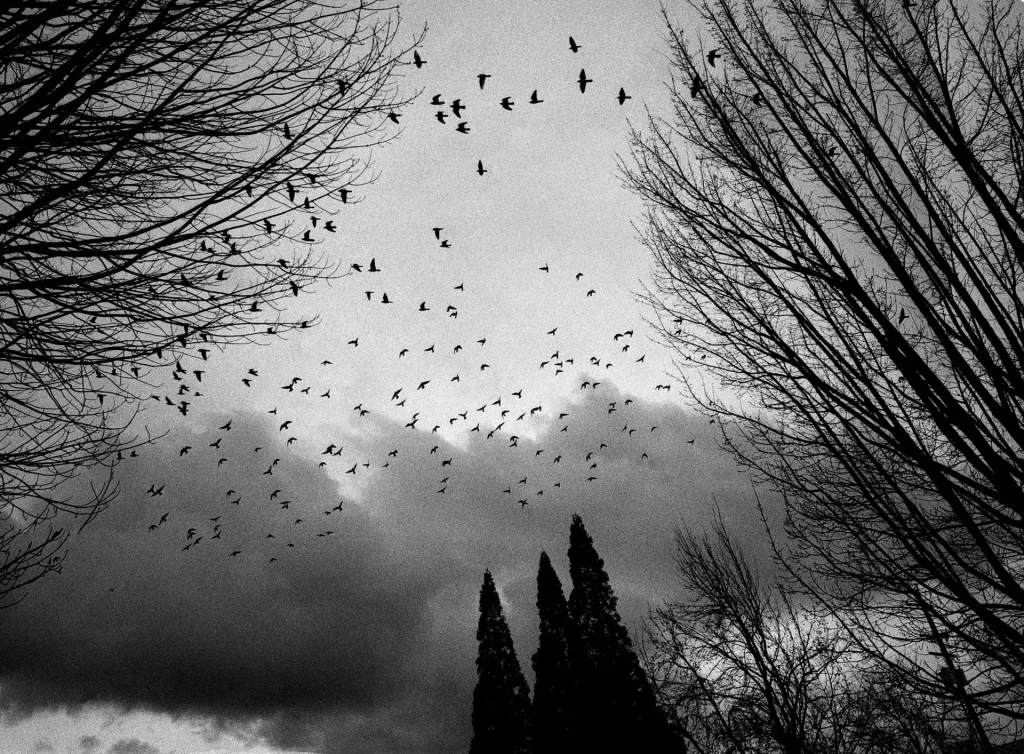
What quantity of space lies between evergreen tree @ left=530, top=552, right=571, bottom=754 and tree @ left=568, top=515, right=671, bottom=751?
1.70 feet

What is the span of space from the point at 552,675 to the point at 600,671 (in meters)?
4.28

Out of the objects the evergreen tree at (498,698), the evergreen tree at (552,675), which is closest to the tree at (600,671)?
the evergreen tree at (552,675)

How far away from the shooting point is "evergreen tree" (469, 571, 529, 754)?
3011cm

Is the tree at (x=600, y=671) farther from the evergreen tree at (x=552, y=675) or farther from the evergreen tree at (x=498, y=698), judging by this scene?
the evergreen tree at (x=498, y=698)

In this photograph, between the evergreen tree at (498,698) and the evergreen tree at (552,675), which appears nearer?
the evergreen tree at (552,675)

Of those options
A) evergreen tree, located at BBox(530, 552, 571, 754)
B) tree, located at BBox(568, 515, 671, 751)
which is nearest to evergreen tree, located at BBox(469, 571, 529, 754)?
evergreen tree, located at BBox(530, 552, 571, 754)

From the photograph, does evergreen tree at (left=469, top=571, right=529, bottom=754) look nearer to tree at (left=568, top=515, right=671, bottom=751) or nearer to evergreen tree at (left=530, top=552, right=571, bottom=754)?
evergreen tree at (left=530, top=552, right=571, bottom=754)

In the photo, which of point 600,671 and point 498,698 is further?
point 498,698

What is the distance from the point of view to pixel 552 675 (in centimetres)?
2931

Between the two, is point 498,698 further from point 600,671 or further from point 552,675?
point 600,671

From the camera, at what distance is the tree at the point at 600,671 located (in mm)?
24125

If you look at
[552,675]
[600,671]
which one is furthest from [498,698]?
[600,671]

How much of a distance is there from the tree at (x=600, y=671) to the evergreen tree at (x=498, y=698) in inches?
161

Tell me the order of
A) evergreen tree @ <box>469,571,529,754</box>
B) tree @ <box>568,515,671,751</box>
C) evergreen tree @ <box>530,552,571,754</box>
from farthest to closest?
evergreen tree @ <box>469,571,529,754</box>, evergreen tree @ <box>530,552,571,754</box>, tree @ <box>568,515,671,751</box>
